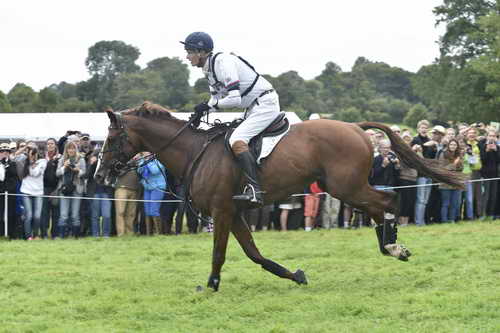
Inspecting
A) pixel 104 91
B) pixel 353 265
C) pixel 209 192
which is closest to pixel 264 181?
pixel 209 192

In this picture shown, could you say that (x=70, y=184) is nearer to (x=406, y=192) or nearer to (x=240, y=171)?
(x=240, y=171)

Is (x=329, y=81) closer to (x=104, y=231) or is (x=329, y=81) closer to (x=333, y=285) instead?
(x=104, y=231)

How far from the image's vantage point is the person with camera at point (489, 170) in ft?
51.3

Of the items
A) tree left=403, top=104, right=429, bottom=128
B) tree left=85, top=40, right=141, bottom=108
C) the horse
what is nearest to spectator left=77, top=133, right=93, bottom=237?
the horse

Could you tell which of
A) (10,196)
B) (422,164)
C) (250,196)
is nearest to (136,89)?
(10,196)

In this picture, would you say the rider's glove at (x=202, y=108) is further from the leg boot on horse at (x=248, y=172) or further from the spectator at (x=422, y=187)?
the spectator at (x=422, y=187)

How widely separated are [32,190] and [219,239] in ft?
22.7

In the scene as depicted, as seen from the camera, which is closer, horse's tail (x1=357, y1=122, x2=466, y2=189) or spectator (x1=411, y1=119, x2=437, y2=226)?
horse's tail (x1=357, y1=122, x2=466, y2=189)

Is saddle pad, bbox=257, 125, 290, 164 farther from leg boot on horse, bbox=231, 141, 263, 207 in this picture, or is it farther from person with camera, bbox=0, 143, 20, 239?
person with camera, bbox=0, 143, 20, 239

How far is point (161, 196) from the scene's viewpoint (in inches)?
576

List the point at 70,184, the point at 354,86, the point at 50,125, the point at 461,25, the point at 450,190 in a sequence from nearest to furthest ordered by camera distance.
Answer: the point at 70,184 < the point at 450,190 < the point at 50,125 < the point at 461,25 < the point at 354,86

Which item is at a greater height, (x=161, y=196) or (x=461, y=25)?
(x=461, y=25)

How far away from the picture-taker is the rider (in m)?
8.16

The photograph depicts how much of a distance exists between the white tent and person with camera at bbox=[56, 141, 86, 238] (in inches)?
423
